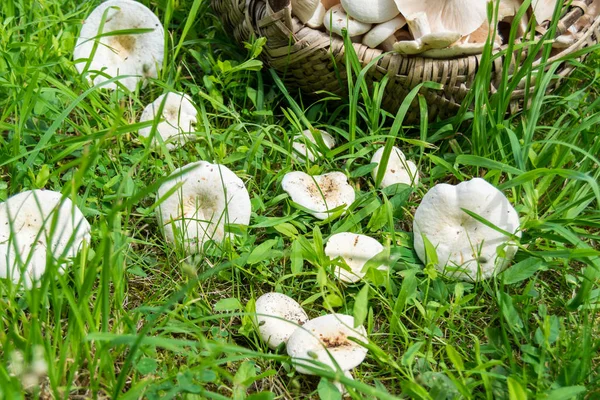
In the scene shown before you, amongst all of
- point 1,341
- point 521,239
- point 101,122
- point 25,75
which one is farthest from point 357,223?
point 25,75

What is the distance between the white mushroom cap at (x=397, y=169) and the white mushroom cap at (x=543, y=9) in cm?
67

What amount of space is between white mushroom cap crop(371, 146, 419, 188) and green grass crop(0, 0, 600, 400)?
55mm

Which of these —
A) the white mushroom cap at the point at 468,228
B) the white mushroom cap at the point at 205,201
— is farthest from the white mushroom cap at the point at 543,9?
the white mushroom cap at the point at 205,201

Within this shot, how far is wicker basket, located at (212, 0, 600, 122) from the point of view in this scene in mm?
2117

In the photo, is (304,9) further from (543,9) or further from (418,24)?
(543,9)

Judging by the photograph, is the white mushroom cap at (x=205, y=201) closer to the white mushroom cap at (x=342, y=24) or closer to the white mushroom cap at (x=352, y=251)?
the white mushroom cap at (x=352, y=251)

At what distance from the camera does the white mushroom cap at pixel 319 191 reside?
2025mm

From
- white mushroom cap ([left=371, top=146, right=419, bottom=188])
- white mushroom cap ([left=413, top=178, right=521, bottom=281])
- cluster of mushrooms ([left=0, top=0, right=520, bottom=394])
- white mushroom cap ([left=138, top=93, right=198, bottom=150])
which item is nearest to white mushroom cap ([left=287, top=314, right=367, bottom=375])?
cluster of mushrooms ([left=0, top=0, right=520, bottom=394])

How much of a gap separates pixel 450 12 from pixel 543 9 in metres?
0.32

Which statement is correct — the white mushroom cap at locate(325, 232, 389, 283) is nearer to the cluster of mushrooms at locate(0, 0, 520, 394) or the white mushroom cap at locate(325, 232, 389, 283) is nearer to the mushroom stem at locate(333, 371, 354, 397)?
the cluster of mushrooms at locate(0, 0, 520, 394)

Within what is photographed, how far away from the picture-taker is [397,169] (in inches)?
85.5

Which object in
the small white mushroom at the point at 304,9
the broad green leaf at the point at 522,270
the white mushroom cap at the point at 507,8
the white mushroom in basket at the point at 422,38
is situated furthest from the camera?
the white mushroom cap at the point at 507,8

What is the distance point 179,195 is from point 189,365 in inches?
20.5

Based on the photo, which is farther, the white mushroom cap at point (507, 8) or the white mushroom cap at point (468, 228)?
the white mushroom cap at point (507, 8)
